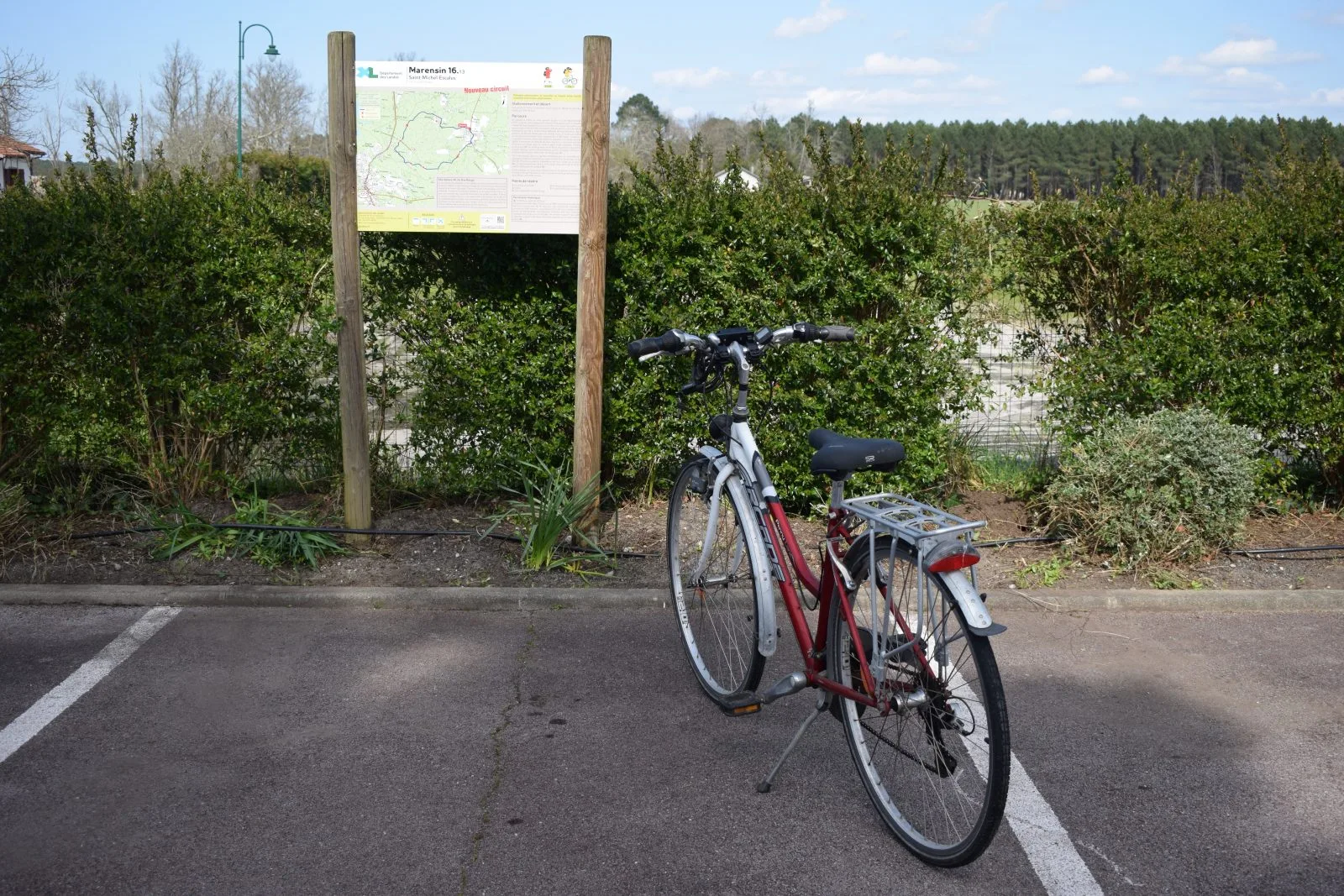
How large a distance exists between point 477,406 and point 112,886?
3529 mm

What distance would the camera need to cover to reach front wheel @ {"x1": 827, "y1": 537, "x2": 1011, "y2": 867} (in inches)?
120

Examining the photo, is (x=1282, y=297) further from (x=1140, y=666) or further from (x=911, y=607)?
(x=911, y=607)

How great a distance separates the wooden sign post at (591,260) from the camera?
568 cm

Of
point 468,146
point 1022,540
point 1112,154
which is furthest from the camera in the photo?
point 1112,154

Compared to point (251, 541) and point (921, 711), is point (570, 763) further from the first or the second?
point (251, 541)

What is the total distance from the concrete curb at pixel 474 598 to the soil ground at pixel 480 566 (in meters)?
0.11

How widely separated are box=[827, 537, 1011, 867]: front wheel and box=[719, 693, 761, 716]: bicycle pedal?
0.49m

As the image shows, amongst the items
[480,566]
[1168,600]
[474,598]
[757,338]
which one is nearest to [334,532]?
[480,566]

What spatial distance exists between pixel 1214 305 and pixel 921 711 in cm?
414

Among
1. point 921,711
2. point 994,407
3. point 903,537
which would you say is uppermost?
point 903,537

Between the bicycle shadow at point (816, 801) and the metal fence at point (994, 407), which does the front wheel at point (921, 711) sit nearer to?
the bicycle shadow at point (816, 801)

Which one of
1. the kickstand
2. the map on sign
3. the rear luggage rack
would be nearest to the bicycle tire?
the kickstand

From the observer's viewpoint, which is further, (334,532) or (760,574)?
(334,532)

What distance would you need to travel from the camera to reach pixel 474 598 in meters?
5.64
